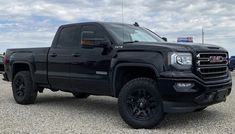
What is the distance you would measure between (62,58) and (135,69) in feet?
6.90

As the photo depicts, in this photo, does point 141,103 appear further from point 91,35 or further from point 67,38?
point 67,38

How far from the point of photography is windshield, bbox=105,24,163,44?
785cm

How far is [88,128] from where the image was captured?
22.7 ft

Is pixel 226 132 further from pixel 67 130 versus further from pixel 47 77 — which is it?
pixel 47 77

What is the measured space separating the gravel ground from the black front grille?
0.87 m

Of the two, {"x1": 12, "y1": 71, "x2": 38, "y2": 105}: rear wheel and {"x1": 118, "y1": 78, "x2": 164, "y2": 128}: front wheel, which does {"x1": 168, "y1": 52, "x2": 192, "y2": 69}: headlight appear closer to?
{"x1": 118, "y1": 78, "x2": 164, "y2": 128}: front wheel

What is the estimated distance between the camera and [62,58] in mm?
8680

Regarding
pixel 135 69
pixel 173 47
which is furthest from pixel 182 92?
pixel 135 69

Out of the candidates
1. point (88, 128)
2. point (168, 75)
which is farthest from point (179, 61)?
point (88, 128)

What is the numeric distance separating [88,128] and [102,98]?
440cm

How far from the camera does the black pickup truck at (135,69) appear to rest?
21.4ft

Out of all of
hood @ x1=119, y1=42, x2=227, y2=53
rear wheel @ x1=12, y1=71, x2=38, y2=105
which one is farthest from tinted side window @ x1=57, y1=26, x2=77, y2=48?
hood @ x1=119, y1=42, x2=227, y2=53

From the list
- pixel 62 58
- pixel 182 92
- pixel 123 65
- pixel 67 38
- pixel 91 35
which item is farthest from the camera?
pixel 67 38

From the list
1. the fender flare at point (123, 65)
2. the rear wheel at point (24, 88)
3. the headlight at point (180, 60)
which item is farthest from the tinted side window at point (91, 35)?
the rear wheel at point (24, 88)
